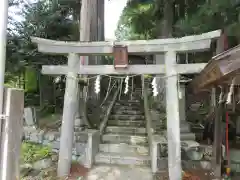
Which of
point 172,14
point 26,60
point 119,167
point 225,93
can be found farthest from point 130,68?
point 172,14

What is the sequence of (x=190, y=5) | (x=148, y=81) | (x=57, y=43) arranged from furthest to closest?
(x=148, y=81)
(x=190, y=5)
(x=57, y=43)

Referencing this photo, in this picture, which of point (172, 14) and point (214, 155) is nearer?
point (214, 155)

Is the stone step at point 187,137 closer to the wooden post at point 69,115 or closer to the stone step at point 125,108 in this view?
the wooden post at point 69,115

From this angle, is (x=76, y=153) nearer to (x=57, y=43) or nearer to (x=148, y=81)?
(x=57, y=43)

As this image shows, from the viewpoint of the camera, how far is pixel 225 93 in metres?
5.86

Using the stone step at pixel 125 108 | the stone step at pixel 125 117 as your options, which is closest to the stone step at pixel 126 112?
the stone step at pixel 125 108

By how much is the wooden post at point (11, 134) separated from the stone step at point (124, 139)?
5.80 meters

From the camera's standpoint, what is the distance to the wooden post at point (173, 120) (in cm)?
588

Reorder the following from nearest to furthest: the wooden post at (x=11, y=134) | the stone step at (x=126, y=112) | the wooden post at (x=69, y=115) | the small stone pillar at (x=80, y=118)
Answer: the wooden post at (x=11, y=134), the wooden post at (x=69, y=115), the small stone pillar at (x=80, y=118), the stone step at (x=126, y=112)

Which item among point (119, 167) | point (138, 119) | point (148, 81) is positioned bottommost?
point (119, 167)

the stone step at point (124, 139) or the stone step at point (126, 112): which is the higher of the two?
the stone step at point (126, 112)

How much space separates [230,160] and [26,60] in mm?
A: 8945

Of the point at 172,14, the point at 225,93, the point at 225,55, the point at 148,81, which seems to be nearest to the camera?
the point at 225,55

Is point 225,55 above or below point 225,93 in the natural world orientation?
above
